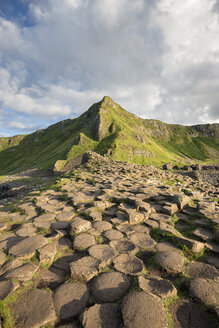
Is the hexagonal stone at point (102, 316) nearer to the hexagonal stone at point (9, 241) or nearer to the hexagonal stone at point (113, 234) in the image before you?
the hexagonal stone at point (113, 234)

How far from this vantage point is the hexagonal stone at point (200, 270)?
3.26 m

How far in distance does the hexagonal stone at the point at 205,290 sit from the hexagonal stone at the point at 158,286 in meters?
0.37

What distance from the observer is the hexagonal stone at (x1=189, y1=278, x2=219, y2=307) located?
2654mm

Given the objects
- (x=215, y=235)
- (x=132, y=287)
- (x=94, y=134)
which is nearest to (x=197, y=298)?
(x=132, y=287)

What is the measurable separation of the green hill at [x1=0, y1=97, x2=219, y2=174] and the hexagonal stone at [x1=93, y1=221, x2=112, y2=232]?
2882 cm

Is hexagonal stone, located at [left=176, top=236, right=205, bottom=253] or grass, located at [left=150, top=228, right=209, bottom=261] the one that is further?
hexagonal stone, located at [left=176, top=236, right=205, bottom=253]

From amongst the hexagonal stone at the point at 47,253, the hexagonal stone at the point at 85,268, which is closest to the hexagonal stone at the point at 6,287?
the hexagonal stone at the point at 47,253

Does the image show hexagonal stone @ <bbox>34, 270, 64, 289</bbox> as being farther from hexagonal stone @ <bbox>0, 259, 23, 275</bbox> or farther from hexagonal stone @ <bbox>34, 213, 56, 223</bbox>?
hexagonal stone @ <bbox>34, 213, 56, 223</bbox>

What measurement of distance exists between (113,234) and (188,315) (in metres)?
2.58

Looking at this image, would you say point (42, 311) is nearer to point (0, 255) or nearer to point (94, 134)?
point (0, 255)

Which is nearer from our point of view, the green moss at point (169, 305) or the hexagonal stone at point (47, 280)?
the green moss at point (169, 305)

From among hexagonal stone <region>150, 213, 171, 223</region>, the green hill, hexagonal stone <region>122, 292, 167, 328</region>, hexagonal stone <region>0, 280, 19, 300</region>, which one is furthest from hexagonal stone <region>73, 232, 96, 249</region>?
the green hill

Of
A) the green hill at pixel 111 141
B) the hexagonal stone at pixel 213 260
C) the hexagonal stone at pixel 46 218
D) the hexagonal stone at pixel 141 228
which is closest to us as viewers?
the hexagonal stone at pixel 213 260

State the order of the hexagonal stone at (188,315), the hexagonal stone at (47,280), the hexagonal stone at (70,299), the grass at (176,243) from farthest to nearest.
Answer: the grass at (176,243) < the hexagonal stone at (47,280) < the hexagonal stone at (70,299) < the hexagonal stone at (188,315)
